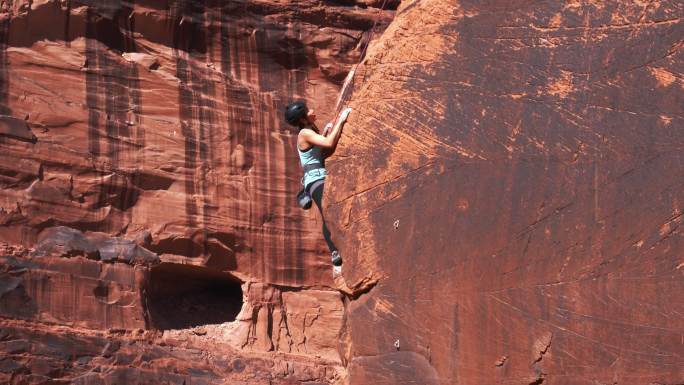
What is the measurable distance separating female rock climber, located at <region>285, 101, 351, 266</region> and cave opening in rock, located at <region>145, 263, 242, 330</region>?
2475 millimetres

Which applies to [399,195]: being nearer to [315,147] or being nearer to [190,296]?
[315,147]

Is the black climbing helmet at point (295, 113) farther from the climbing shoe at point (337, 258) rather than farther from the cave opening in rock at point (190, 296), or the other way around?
the cave opening in rock at point (190, 296)

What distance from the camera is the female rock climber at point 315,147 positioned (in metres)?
8.23

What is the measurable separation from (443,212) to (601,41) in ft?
5.45

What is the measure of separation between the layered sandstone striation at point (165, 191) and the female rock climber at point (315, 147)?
222cm

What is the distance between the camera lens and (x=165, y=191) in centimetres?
1037

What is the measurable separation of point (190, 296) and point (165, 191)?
4.33 ft

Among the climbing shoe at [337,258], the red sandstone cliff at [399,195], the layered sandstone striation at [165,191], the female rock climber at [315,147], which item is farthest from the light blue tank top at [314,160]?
the layered sandstone striation at [165,191]

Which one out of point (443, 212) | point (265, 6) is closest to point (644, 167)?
point (443, 212)

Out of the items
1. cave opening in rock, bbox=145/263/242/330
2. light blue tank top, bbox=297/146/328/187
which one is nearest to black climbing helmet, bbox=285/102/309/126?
light blue tank top, bbox=297/146/328/187

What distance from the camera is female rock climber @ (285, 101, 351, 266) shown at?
8.23 meters

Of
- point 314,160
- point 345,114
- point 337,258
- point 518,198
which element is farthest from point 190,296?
point 518,198

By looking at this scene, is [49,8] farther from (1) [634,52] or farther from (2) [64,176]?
(1) [634,52]

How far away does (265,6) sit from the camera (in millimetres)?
10648
